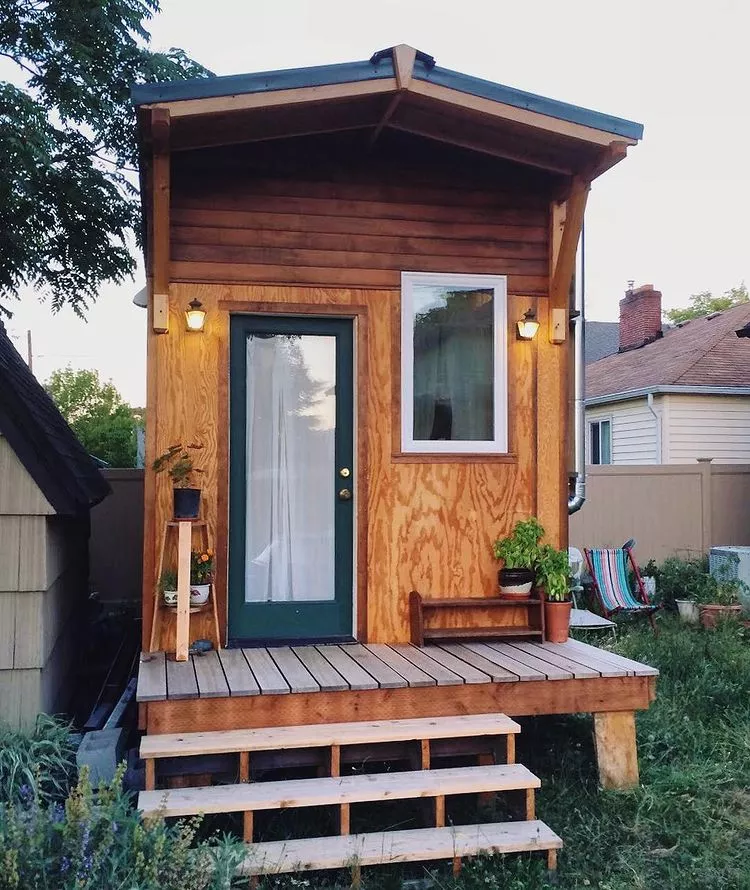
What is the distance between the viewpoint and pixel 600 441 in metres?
14.9

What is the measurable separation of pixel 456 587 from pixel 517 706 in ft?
3.26

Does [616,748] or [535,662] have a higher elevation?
[535,662]

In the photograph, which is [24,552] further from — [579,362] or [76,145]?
[76,145]

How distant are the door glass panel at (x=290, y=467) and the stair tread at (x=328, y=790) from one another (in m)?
1.48

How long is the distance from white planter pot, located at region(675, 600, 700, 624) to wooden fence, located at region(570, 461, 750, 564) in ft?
6.15

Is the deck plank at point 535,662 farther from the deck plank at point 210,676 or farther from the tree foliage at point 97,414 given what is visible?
the tree foliage at point 97,414

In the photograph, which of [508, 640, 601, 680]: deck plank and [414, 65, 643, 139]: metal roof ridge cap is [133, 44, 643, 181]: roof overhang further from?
[508, 640, 601, 680]: deck plank

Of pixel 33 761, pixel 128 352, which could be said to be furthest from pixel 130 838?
pixel 128 352

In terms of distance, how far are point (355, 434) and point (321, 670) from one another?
1.36 m

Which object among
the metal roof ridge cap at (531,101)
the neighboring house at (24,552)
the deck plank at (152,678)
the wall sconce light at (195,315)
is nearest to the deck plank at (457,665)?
the deck plank at (152,678)

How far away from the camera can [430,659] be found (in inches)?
170

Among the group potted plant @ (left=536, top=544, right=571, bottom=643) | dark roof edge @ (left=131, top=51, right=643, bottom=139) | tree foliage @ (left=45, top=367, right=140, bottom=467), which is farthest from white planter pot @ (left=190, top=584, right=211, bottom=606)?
tree foliage @ (left=45, top=367, right=140, bottom=467)

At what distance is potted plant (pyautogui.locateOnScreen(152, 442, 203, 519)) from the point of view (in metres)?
4.34


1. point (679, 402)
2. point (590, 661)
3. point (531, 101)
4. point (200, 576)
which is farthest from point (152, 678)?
point (679, 402)
